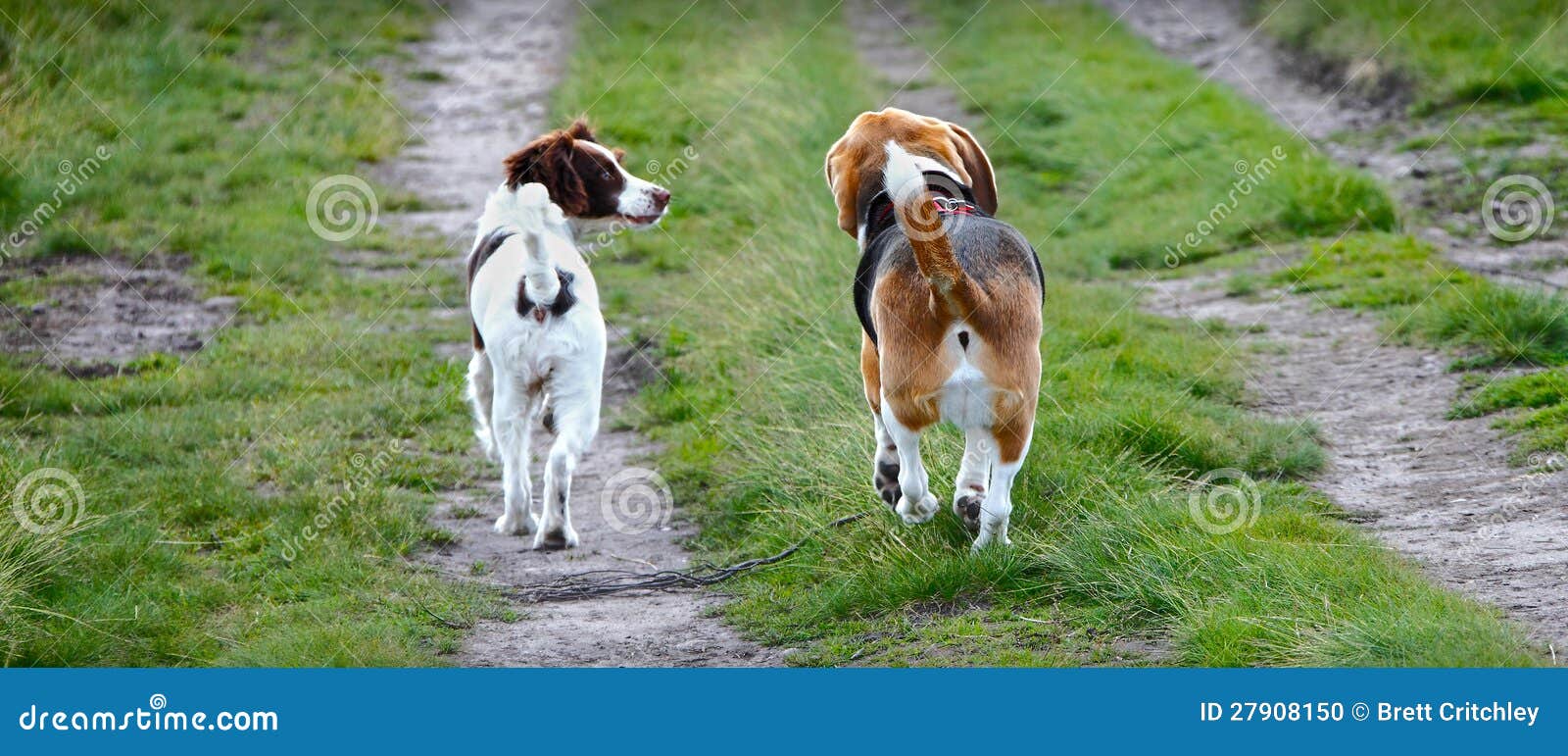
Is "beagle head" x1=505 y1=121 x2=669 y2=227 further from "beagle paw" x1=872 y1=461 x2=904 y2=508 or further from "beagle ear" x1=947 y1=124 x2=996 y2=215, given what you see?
"beagle paw" x1=872 y1=461 x2=904 y2=508

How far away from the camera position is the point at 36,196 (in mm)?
11484

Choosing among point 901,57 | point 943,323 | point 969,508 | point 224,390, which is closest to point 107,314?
point 224,390

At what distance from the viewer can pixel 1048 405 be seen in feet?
23.1

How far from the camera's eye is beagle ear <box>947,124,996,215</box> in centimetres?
606

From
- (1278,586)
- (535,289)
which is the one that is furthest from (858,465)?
(1278,586)

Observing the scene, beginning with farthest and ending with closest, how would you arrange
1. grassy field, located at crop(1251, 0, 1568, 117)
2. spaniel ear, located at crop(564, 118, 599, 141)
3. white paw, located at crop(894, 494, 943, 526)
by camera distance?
grassy field, located at crop(1251, 0, 1568, 117), spaniel ear, located at crop(564, 118, 599, 141), white paw, located at crop(894, 494, 943, 526)

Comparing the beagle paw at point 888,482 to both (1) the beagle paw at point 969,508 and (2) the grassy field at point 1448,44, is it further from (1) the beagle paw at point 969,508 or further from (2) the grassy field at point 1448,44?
(2) the grassy field at point 1448,44

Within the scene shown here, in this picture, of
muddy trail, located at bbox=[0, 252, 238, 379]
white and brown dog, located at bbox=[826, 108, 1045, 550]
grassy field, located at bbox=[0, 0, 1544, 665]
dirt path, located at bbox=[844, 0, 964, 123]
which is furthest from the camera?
dirt path, located at bbox=[844, 0, 964, 123]

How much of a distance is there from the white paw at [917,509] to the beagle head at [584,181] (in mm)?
1940

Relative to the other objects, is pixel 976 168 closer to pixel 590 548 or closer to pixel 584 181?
pixel 584 181

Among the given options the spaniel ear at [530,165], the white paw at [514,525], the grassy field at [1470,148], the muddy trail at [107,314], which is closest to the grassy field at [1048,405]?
the white paw at [514,525]

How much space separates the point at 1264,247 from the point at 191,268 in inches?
289

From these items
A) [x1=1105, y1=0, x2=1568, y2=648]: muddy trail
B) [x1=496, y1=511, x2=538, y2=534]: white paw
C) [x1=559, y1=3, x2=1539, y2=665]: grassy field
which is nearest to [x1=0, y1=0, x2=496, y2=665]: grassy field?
[x1=496, y1=511, x2=538, y2=534]: white paw

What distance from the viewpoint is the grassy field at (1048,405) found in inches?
200
